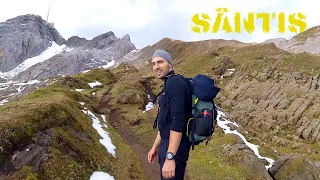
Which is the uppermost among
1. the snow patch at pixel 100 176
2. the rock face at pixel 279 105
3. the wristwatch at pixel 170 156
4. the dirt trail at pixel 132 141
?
the wristwatch at pixel 170 156

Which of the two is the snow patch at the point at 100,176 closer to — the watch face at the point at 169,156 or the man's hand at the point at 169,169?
the man's hand at the point at 169,169


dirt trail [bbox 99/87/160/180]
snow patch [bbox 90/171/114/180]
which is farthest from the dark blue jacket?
dirt trail [bbox 99/87/160/180]

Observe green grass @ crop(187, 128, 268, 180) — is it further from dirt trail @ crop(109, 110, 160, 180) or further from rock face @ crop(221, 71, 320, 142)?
rock face @ crop(221, 71, 320, 142)

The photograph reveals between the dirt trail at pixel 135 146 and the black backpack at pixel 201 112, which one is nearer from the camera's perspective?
the black backpack at pixel 201 112

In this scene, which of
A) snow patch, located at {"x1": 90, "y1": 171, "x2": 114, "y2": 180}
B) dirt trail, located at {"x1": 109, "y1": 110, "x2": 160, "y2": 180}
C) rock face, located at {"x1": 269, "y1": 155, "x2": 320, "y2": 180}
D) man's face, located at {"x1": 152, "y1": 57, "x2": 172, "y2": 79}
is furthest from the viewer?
dirt trail, located at {"x1": 109, "y1": 110, "x2": 160, "y2": 180}

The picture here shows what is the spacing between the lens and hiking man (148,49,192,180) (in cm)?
586

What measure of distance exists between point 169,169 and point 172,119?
3.40 feet

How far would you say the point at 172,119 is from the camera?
19.9 ft

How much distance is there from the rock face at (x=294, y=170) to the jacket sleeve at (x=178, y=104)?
1873 cm

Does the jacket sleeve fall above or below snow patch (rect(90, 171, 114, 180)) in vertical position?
above

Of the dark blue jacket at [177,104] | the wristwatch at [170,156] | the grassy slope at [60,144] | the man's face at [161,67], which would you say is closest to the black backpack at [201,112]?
the dark blue jacket at [177,104]

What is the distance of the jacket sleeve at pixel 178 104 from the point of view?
5.85m

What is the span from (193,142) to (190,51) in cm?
17464

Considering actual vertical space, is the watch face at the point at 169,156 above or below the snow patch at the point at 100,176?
above
